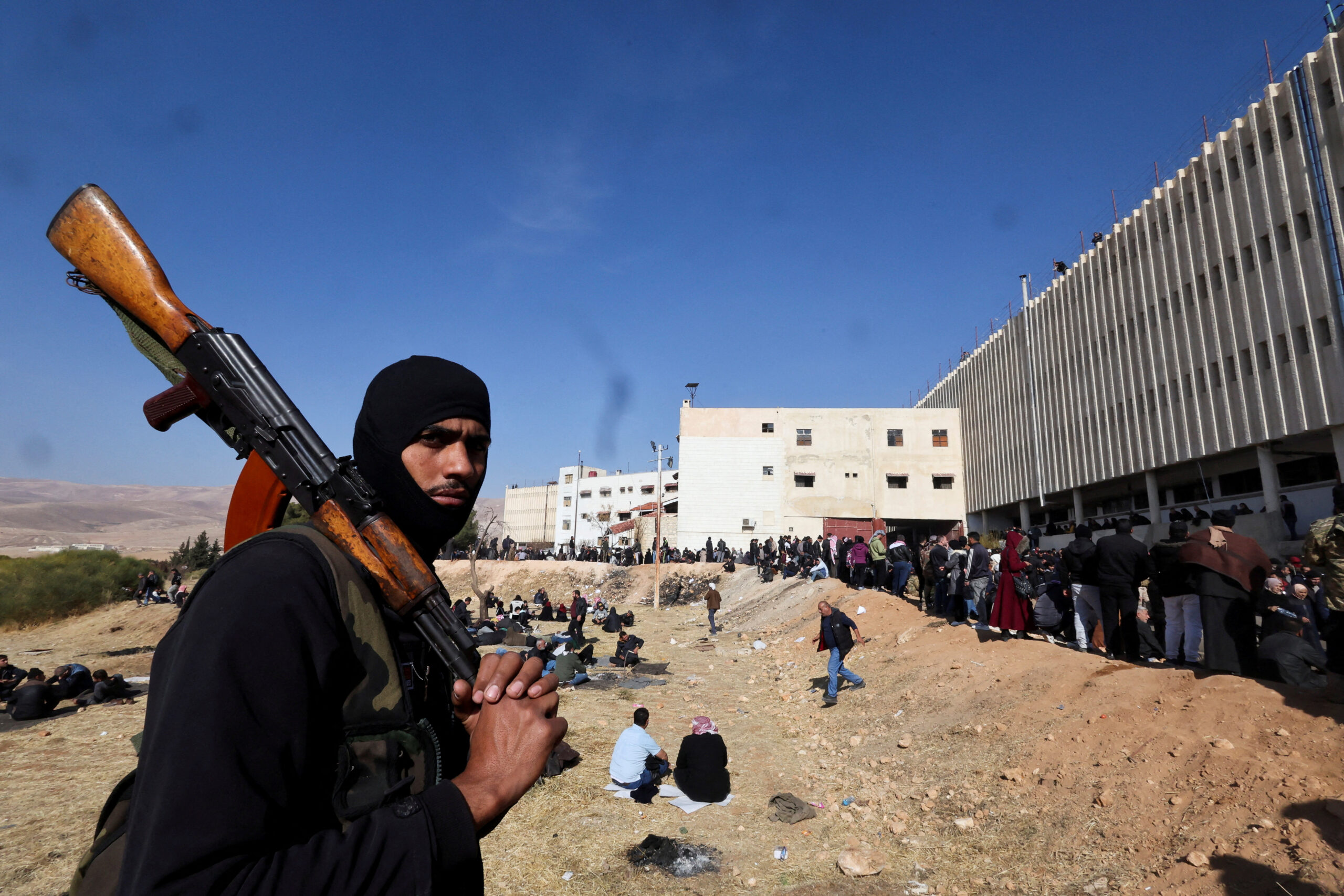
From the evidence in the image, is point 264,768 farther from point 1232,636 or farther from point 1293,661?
point 1232,636

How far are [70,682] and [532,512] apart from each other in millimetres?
70729

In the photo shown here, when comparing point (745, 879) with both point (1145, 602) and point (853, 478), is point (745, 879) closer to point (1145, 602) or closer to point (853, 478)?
point (1145, 602)

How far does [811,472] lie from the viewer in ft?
143

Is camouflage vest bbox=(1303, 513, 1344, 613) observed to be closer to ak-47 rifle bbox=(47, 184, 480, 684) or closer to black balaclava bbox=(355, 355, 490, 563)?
black balaclava bbox=(355, 355, 490, 563)

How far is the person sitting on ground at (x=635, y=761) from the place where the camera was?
8086mm

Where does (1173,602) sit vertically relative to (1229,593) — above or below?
below

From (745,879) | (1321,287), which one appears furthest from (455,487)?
(1321,287)

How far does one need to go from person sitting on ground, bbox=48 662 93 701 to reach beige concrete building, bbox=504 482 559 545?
6542 cm

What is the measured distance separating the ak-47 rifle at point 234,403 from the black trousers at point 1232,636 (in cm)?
881

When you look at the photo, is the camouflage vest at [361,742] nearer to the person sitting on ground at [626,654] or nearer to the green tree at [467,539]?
the person sitting on ground at [626,654]

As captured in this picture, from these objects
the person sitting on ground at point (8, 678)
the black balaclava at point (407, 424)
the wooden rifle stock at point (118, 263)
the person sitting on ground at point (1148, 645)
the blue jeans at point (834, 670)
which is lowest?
the person sitting on ground at point (8, 678)

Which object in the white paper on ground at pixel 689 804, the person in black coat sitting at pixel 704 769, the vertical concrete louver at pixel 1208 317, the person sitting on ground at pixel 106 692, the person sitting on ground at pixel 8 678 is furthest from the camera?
the vertical concrete louver at pixel 1208 317

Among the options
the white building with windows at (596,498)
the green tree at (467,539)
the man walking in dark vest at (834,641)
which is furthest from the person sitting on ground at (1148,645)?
the white building with windows at (596,498)

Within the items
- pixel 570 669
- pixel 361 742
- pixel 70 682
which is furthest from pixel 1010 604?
pixel 70 682
